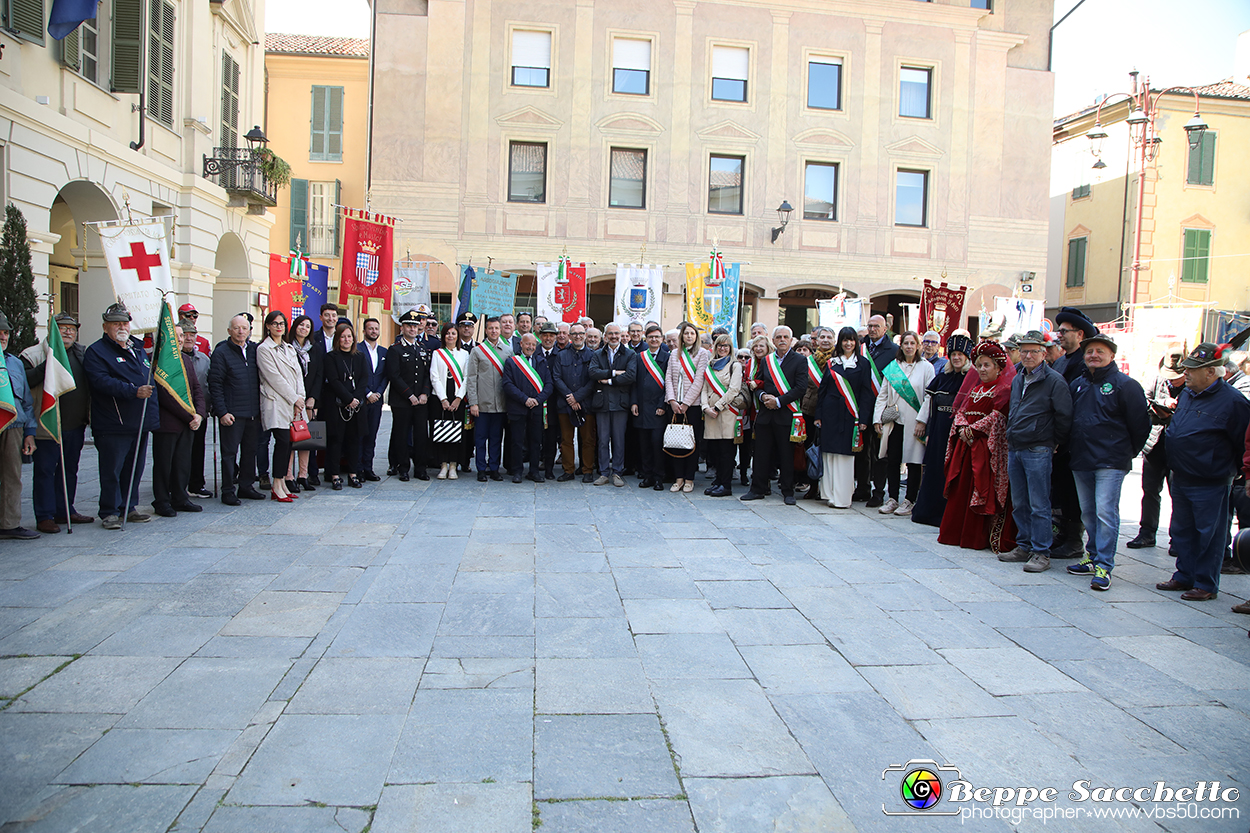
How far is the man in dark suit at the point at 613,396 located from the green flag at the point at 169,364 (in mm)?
4409

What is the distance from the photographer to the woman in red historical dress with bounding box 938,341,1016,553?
6.94m

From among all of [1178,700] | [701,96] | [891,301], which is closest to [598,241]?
[701,96]

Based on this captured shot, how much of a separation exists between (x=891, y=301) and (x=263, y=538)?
761 inches

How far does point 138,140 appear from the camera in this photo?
13.2m

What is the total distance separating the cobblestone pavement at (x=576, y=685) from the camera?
2.91 metres

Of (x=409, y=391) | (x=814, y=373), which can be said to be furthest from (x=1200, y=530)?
(x=409, y=391)

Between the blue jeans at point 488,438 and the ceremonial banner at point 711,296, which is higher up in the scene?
the ceremonial banner at point 711,296

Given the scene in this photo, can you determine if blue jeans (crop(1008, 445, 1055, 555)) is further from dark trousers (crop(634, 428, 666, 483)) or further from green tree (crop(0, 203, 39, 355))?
green tree (crop(0, 203, 39, 355))

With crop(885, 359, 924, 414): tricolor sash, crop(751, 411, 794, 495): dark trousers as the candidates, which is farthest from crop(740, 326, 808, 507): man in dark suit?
crop(885, 359, 924, 414): tricolor sash

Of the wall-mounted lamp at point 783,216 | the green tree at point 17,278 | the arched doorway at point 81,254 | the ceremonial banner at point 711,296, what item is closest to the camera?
the green tree at point 17,278

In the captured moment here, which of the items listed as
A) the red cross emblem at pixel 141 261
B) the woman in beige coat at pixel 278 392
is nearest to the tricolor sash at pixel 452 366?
the woman in beige coat at pixel 278 392

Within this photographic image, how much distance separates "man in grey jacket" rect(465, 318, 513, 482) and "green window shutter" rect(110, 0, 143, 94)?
7.52m

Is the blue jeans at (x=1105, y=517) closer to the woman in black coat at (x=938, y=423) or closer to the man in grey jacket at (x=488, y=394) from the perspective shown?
the woman in black coat at (x=938, y=423)

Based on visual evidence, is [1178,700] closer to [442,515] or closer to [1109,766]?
[1109,766]
